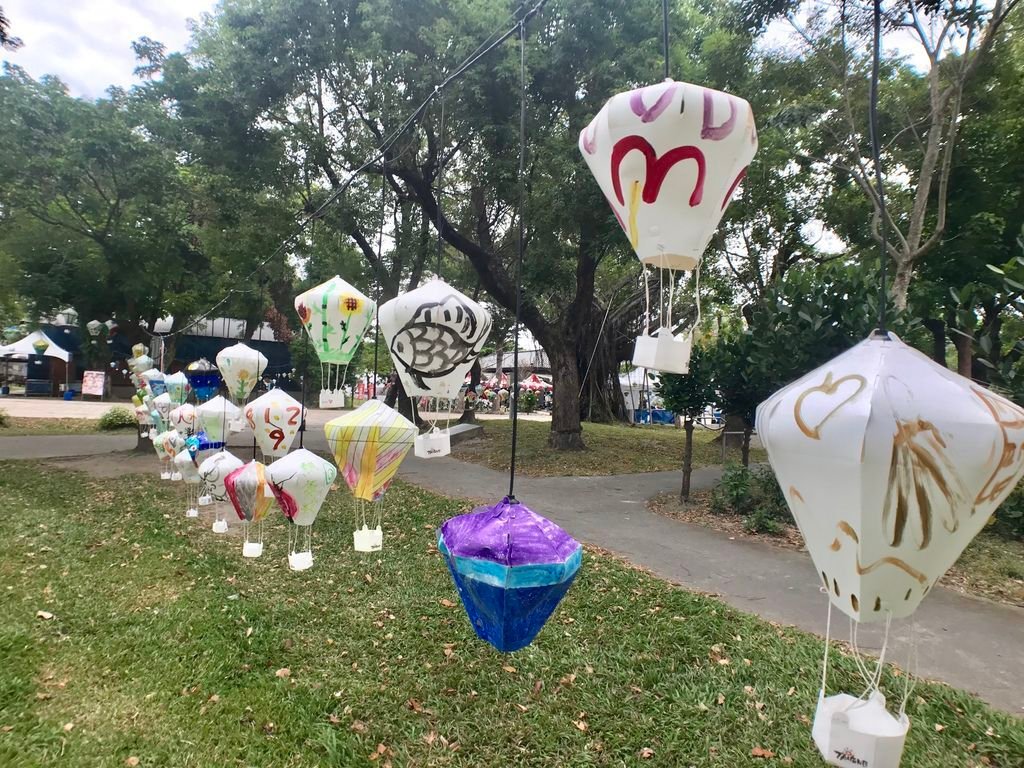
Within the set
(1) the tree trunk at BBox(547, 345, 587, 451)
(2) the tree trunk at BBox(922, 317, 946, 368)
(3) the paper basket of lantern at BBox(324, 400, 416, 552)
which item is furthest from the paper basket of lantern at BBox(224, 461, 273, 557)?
(2) the tree trunk at BBox(922, 317, 946, 368)

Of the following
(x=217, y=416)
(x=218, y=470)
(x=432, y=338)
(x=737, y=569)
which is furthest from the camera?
(x=737, y=569)

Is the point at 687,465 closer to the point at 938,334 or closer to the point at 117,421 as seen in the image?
the point at 938,334

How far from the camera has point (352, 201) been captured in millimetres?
9766

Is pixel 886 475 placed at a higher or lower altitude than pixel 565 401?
higher

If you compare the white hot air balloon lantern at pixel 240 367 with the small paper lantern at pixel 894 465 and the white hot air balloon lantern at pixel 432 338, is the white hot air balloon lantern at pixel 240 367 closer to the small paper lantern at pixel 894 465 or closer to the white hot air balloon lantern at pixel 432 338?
the white hot air balloon lantern at pixel 432 338

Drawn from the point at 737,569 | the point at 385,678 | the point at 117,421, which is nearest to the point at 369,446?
the point at 385,678

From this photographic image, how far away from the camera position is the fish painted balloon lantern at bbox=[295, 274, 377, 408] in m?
3.16

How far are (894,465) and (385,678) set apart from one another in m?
3.43

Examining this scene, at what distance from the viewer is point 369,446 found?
8.67ft

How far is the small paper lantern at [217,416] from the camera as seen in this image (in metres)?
4.75

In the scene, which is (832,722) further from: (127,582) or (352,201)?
(352,201)

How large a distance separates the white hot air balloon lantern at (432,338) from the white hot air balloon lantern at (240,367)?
7.98 ft

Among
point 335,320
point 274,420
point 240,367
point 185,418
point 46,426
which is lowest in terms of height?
point 46,426

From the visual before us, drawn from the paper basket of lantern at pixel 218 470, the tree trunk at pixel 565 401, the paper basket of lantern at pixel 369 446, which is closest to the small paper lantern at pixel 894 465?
the paper basket of lantern at pixel 369 446
